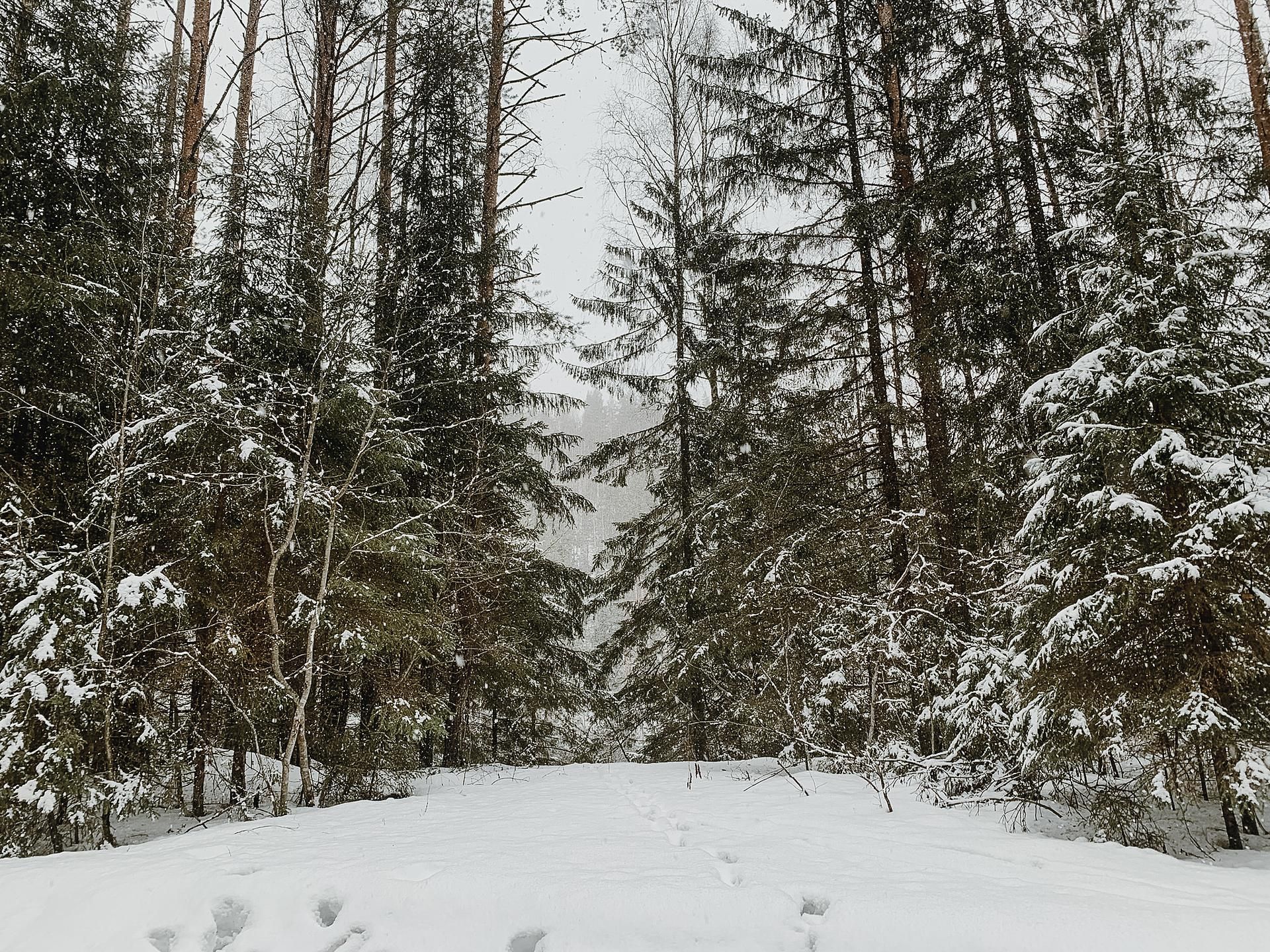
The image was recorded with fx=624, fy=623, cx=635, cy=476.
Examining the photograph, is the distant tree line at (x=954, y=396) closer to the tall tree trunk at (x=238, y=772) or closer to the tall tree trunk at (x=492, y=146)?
the tall tree trunk at (x=492, y=146)

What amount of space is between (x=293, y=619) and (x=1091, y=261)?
7.35 meters

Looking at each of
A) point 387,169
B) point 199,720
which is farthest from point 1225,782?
point 387,169

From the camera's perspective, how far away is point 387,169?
10508mm

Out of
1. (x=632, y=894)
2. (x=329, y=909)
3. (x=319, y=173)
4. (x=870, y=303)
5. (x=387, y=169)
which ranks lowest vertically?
(x=329, y=909)

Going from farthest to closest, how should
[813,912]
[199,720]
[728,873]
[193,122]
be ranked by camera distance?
[193,122] → [199,720] → [728,873] → [813,912]

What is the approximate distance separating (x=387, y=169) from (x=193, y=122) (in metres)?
3.11

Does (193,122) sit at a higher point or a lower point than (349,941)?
higher

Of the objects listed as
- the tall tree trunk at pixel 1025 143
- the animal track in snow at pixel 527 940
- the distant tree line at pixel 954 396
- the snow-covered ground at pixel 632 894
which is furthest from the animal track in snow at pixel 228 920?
the tall tree trunk at pixel 1025 143

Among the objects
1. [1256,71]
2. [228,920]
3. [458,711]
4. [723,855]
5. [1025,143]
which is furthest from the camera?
[458,711]

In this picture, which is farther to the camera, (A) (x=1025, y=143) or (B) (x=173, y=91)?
(A) (x=1025, y=143)

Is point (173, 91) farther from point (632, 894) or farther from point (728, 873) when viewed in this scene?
point (728, 873)

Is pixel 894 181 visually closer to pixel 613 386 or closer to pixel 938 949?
pixel 613 386

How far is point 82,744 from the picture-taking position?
4531 mm

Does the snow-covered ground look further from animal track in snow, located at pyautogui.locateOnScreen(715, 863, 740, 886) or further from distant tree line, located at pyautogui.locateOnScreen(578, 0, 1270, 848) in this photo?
distant tree line, located at pyautogui.locateOnScreen(578, 0, 1270, 848)
